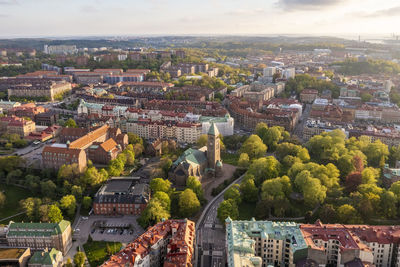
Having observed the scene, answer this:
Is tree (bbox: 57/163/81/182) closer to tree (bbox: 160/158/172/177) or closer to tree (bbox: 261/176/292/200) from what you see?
tree (bbox: 160/158/172/177)

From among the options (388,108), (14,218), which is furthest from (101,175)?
(388,108)

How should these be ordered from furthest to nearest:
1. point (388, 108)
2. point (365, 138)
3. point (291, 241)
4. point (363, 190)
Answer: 1. point (388, 108)
2. point (365, 138)
3. point (363, 190)
4. point (291, 241)

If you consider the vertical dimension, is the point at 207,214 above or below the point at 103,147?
below

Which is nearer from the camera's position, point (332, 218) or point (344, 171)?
point (332, 218)

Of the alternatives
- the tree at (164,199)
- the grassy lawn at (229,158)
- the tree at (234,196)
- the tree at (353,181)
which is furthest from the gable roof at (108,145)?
the tree at (353,181)

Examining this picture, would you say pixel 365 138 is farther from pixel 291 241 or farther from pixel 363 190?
pixel 291 241

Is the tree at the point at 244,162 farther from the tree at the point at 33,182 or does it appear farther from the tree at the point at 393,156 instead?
the tree at the point at 33,182

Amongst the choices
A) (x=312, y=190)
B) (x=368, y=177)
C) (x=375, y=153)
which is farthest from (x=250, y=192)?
(x=375, y=153)
